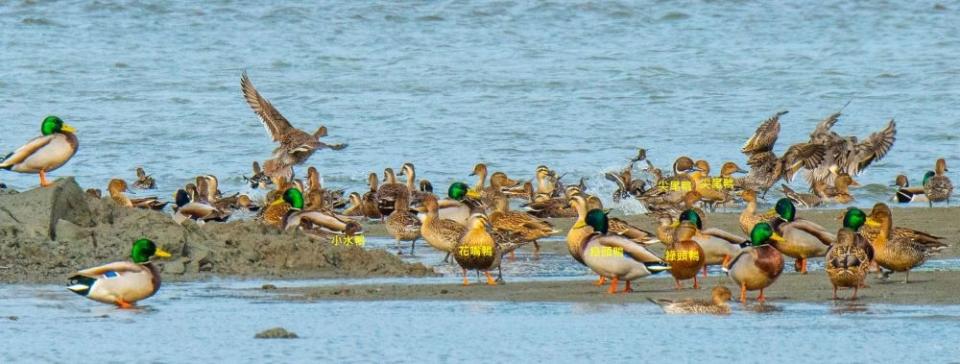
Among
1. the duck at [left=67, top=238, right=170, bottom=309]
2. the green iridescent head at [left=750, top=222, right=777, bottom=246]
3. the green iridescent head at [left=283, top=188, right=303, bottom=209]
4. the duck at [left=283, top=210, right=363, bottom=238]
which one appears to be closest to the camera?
the duck at [left=67, top=238, right=170, bottom=309]

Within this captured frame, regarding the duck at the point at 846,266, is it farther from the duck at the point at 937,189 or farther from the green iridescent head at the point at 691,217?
the duck at the point at 937,189

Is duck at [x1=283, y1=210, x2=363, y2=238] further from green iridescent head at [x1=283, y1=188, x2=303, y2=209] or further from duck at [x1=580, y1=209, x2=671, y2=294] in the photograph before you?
duck at [x1=580, y1=209, x2=671, y2=294]

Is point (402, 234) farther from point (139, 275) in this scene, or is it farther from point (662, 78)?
point (662, 78)

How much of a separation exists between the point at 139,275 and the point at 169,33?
109 ft

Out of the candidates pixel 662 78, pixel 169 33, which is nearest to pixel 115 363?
pixel 662 78

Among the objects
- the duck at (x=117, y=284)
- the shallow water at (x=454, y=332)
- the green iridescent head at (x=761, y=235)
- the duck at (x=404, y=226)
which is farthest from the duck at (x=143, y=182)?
the green iridescent head at (x=761, y=235)

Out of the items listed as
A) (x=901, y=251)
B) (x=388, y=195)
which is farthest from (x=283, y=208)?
(x=901, y=251)

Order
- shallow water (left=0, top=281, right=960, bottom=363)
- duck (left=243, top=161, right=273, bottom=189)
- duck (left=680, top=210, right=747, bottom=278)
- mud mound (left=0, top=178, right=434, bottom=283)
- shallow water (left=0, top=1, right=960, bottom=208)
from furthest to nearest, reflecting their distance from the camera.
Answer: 1. shallow water (left=0, top=1, right=960, bottom=208)
2. duck (left=243, top=161, right=273, bottom=189)
3. duck (left=680, top=210, right=747, bottom=278)
4. mud mound (left=0, top=178, right=434, bottom=283)
5. shallow water (left=0, top=281, right=960, bottom=363)

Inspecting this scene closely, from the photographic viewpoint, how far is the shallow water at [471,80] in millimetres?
26297

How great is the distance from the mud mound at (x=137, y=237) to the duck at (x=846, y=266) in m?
3.59

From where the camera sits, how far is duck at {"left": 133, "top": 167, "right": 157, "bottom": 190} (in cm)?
2217

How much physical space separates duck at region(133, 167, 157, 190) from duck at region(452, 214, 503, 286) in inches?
377

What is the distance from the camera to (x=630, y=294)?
12.2 metres

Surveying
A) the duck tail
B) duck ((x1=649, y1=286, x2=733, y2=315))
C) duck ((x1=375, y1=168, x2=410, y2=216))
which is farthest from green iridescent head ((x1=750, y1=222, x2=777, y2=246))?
duck ((x1=375, y1=168, x2=410, y2=216))
